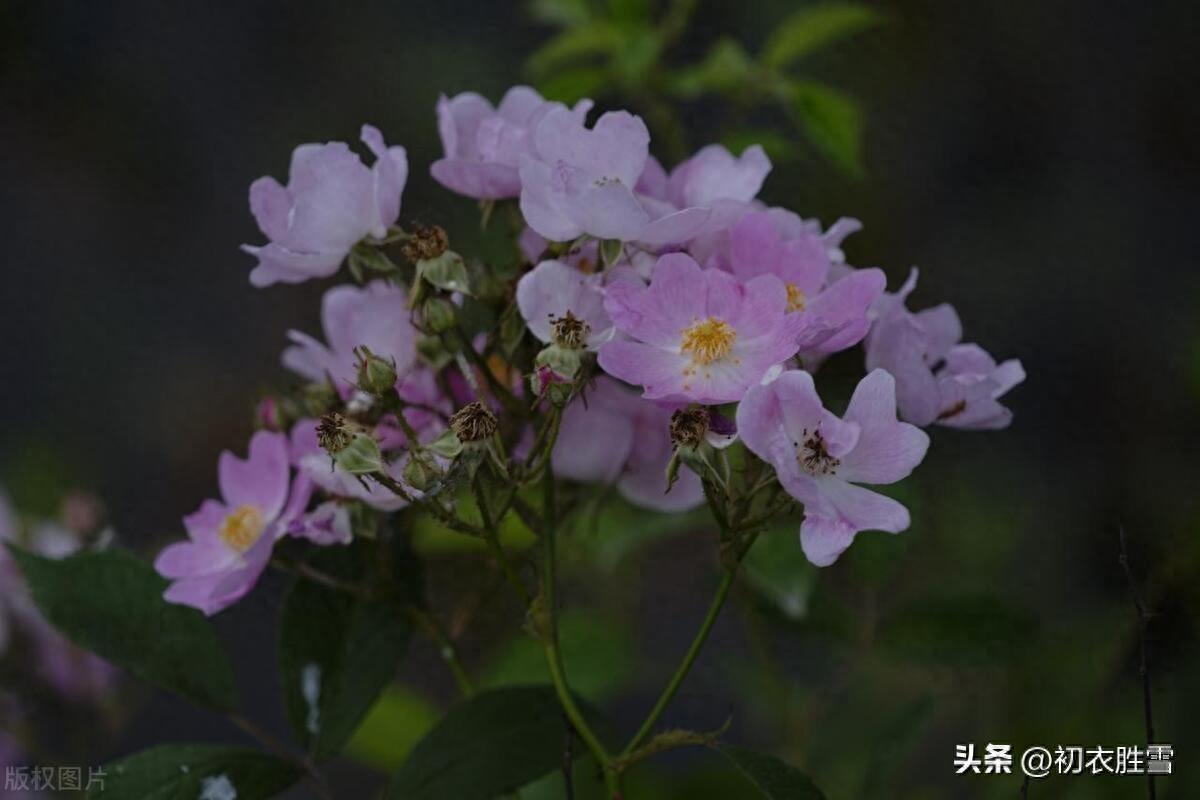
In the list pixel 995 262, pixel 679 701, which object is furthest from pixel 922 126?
pixel 679 701

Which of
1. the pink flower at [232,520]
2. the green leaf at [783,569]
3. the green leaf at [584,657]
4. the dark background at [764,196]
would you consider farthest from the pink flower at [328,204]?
the dark background at [764,196]

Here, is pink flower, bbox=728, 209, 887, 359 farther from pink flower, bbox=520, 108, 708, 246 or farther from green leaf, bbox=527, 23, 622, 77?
green leaf, bbox=527, 23, 622, 77

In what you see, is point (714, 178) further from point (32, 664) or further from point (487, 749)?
point (32, 664)

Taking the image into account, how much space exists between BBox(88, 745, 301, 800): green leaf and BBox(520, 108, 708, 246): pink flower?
0.35m

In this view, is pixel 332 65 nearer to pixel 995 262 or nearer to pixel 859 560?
pixel 995 262

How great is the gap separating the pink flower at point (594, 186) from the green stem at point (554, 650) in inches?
5.2

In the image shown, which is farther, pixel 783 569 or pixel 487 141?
pixel 783 569

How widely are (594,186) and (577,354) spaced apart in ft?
0.28

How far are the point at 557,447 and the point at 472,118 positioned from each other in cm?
20

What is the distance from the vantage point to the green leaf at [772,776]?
0.62m

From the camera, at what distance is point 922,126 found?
2662 millimetres

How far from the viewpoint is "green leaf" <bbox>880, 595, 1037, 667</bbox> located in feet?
2.99

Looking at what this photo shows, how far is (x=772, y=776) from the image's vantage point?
63 centimetres

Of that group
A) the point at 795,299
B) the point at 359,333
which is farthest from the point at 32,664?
the point at 795,299
